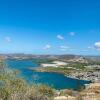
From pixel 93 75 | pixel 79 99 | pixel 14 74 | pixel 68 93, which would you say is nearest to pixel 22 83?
pixel 14 74

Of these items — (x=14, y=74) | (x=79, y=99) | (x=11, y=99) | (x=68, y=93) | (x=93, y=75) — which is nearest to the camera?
(x=11, y=99)

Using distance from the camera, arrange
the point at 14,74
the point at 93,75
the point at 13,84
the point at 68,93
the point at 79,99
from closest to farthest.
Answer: the point at 13,84 → the point at 14,74 → the point at 79,99 → the point at 68,93 → the point at 93,75

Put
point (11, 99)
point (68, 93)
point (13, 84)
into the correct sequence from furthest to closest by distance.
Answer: point (68, 93) → point (13, 84) → point (11, 99)

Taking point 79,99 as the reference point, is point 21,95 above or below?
above

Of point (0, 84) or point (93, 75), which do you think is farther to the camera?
point (93, 75)

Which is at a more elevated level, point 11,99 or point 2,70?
point 2,70

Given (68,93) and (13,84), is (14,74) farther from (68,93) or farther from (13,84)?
(68,93)

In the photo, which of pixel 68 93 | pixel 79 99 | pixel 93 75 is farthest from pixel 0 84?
pixel 93 75

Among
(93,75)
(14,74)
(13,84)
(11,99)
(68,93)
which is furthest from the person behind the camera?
(93,75)

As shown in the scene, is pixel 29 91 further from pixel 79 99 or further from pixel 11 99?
pixel 79 99
